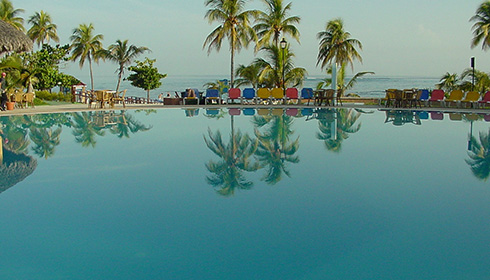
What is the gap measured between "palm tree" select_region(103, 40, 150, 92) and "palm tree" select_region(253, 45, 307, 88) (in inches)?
713

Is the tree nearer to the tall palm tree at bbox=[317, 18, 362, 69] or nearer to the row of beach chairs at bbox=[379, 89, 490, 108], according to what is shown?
the tall palm tree at bbox=[317, 18, 362, 69]

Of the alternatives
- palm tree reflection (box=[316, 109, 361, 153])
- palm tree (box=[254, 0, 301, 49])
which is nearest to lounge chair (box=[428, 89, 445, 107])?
palm tree reflection (box=[316, 109, 361, 153])

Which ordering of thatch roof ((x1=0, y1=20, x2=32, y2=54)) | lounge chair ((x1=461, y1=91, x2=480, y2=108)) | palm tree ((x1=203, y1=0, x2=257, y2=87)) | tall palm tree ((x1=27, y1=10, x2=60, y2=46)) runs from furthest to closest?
tall palm tree ((x1=27, y1=10, x2=60, y2=46)) → palm tree ((x1=203, y1=0, x2=257, y2=87)) → lounge chair ((x1=461, y1=91, x2=480, y2=108)) → thatch roof ((x1=0, y1=20, x2=32, y2=54))

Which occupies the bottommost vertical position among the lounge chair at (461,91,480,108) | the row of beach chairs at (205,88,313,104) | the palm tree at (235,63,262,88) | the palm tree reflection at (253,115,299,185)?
the palm tree reflection at (253,115,299,185)

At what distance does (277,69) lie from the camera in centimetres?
2106

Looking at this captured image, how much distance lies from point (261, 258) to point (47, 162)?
5.09 metres

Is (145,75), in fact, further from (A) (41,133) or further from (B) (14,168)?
(B) (14,168)

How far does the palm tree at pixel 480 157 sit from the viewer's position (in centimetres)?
653

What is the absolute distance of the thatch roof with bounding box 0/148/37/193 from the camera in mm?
5883

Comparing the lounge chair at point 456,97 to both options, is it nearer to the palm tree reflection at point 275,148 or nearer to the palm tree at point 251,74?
the palm tree reflection at point 275,148

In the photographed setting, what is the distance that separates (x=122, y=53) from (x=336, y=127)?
2873cm

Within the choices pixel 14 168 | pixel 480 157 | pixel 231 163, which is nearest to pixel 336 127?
pixel 480 157

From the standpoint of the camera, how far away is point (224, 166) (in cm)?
Answer: 686

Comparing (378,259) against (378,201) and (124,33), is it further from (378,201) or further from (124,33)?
(124,33)
